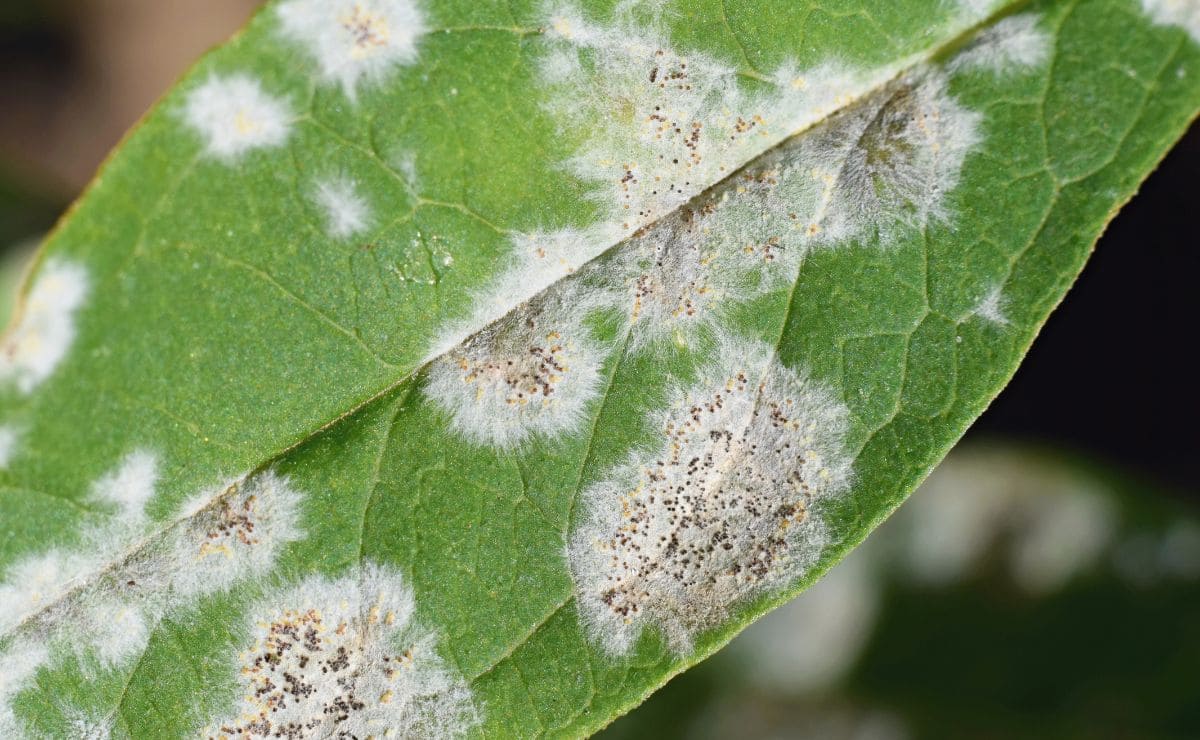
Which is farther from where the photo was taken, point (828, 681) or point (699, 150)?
point (828, 681)

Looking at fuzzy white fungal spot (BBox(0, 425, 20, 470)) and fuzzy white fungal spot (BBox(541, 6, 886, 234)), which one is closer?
fuzzy white fungal spot (BBox(0, 425, 20, 470))

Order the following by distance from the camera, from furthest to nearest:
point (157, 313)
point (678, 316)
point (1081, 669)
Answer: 1. point (1081, 669)
2. point (678, 316)
3. point (157, 313)

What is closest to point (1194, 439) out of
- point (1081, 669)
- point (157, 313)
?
point (1081, 669)

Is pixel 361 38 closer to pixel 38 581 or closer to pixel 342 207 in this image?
pixel 342 207

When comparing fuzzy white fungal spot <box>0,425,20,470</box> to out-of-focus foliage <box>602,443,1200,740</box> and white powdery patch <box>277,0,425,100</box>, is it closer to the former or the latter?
white powdery patch <box>277,0,425,100</box>

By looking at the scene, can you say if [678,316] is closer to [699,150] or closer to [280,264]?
[699,150]

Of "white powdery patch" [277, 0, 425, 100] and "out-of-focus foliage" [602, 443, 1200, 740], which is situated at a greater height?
"white powdery patch" [277, 0, 425, 100]

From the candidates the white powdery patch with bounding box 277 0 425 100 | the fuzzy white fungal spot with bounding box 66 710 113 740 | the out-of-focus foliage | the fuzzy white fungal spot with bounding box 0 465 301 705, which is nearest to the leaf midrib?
the fuzzy white fungal spot with bounding box 0 465 301 705

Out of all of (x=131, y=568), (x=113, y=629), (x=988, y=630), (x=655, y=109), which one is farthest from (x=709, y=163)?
(x=988, y=630)
